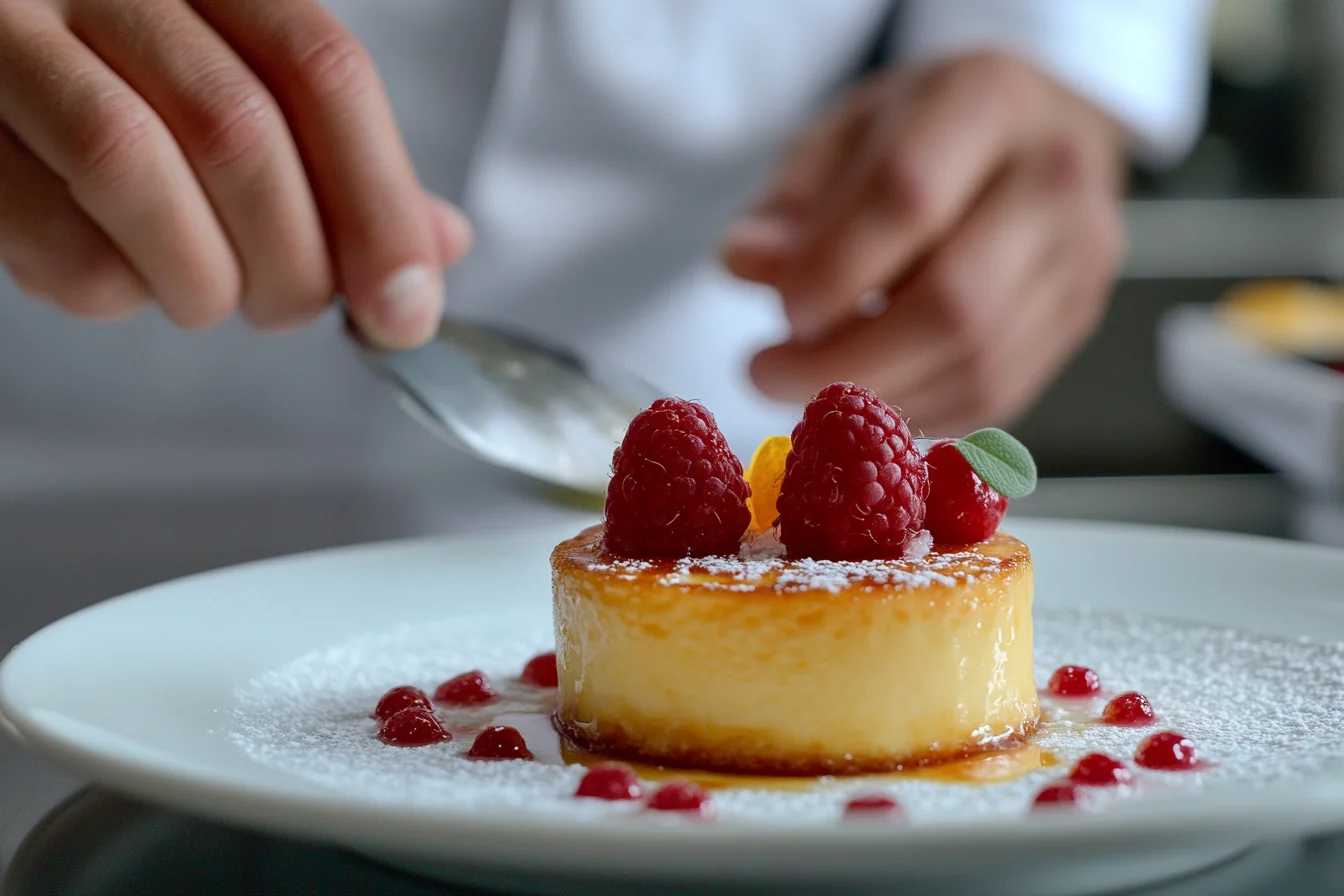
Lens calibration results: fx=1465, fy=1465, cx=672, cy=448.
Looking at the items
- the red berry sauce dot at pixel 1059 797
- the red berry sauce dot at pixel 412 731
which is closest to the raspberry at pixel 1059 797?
the red berry sauce dot at pixel 1059 797

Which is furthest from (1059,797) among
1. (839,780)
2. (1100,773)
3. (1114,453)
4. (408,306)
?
(1114,453)

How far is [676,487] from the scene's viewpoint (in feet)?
4.17

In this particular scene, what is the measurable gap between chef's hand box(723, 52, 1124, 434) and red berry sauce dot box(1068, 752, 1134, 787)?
1.02 metres

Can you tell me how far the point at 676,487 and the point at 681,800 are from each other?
32cm

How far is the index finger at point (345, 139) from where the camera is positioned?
1467mm

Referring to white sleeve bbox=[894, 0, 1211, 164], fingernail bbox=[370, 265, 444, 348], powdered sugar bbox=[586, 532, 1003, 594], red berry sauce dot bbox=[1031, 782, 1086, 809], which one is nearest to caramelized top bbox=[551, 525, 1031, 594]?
powdered sugar bbox=[586, 532, 1003, 594]

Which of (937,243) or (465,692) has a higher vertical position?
(937,243)

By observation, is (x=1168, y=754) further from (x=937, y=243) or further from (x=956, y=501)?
(x=937, y=243)

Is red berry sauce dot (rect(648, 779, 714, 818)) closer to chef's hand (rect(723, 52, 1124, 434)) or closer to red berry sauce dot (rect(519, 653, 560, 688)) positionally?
red berry sauce dot (rect(519, 653, 560, 688))

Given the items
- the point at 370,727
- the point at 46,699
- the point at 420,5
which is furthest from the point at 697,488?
the point at 420,5

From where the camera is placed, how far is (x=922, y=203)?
2.07 meters

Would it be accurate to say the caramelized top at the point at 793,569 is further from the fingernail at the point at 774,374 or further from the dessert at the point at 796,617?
the fingernail at the point at 774,374

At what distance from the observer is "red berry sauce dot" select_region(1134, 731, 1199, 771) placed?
1.13m

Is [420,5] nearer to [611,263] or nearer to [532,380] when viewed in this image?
[611,263]
